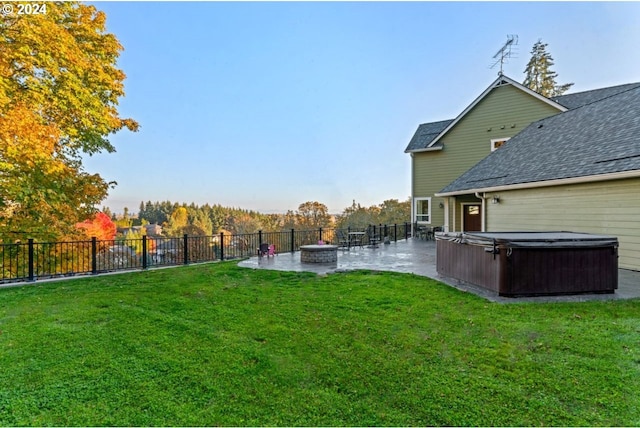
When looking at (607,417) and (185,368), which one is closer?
(607,417)

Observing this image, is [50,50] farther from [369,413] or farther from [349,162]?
[349,162]

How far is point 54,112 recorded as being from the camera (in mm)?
9562

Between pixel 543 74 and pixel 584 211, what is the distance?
30872 mm

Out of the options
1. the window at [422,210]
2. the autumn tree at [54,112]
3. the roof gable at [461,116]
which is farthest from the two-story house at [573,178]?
the autumn tree at [54,112]

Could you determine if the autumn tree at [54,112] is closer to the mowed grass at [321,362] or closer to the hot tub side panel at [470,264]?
the mowed grass at [321,362]

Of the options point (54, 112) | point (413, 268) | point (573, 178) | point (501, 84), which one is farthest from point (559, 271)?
point (54, 112)

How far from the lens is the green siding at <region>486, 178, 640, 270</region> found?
6.76 meters

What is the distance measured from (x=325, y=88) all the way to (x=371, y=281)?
13431 mm

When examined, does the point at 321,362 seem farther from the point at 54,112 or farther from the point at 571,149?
the point at 54,112

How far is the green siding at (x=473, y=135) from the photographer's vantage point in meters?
14.3

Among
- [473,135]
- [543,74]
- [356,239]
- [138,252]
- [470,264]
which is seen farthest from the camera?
[543,74]

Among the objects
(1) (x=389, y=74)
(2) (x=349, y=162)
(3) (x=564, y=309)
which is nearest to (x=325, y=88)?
(1) (x=389, y=74)

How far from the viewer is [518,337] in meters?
3.57

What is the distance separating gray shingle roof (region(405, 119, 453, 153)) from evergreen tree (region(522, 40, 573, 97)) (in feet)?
65.2
